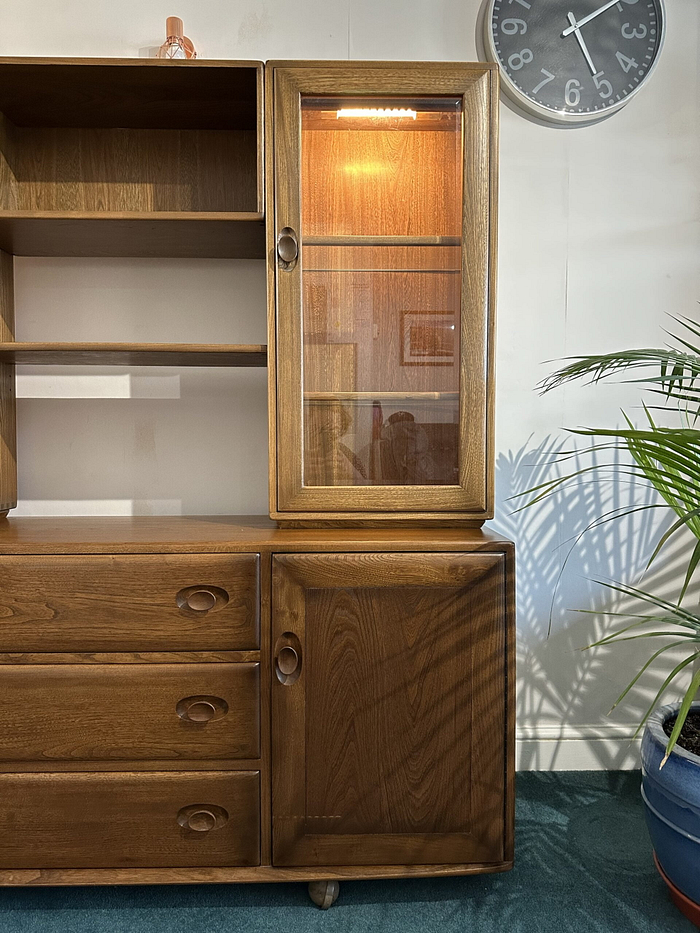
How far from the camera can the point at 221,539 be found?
1.40 m

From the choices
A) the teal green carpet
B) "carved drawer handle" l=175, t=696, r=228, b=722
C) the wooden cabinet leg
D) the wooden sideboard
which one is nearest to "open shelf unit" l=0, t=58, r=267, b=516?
the wooden sideboard

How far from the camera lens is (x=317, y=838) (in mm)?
1364

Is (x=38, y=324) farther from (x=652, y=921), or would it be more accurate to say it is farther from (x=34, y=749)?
(x=652, y=921)

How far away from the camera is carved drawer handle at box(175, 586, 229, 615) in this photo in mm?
1368

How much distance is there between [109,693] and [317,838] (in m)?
0.50

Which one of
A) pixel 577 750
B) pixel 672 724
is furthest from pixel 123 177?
pixel 577 750

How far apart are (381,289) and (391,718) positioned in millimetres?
901

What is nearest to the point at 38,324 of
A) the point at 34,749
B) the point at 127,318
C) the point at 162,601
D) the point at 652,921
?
the point at 127,318

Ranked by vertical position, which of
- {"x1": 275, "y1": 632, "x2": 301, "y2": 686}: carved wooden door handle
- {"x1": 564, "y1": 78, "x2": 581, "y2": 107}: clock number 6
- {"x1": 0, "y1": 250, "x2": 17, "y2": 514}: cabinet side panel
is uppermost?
{"x1": 564, "y1": 78, "x2": 581, "y2": 107}: clock number 6

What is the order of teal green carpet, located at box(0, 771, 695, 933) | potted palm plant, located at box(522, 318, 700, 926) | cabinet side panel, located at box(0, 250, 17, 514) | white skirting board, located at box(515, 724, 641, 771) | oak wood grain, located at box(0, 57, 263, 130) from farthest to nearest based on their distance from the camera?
white skirting board, located at box(515, 724, 641, 771), cabinet side panel, located at box(0, 250, 17, 514), oak wood grain, located at box(0, 57, 263, 130), teal green carpet, located at box(0, 771, 695, 933), potted palm plant, located at box(522, 318, 700, 926)

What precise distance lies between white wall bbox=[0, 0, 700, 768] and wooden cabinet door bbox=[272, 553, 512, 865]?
1.89ft

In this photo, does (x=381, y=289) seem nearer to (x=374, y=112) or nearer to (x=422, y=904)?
(x=374, y=112)

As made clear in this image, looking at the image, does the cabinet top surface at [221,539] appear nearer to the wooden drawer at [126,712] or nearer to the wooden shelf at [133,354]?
the wooden drawer at [126,712]

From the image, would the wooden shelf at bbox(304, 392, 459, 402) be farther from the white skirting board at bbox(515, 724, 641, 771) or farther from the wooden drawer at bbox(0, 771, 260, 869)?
the white skirting board at bbox(515, 724, 641, 771)
